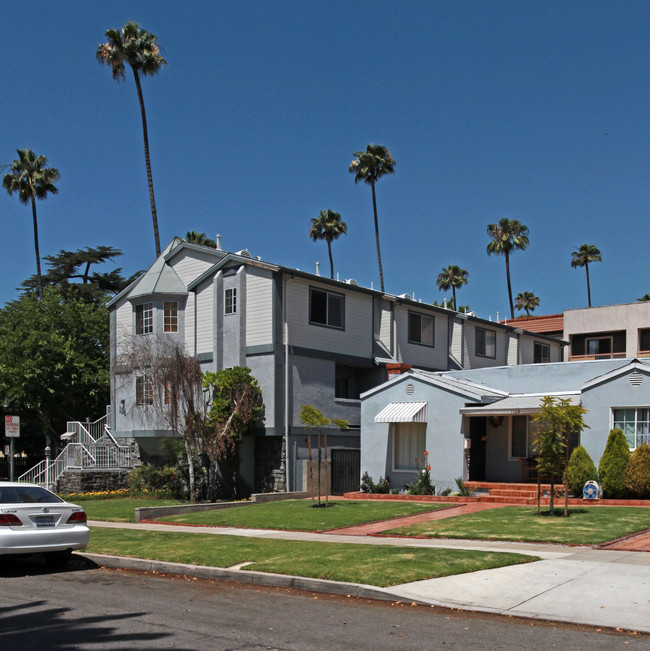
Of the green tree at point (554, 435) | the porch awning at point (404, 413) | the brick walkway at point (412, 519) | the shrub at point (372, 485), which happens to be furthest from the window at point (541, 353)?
the green tree at point (554, 435)

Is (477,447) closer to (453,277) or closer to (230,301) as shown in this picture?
(230,301)

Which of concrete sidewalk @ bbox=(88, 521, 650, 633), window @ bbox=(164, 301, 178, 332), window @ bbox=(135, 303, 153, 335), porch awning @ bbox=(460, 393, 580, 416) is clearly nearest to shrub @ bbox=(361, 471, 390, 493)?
porch awning @ bbox=(460, 393, 580, 416)

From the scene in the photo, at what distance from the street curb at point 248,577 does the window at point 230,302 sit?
49.8ft

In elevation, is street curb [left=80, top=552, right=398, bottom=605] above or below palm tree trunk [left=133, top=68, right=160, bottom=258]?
below

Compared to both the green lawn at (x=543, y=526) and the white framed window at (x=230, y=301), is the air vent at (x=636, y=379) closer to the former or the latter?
the green lawn at (x=543, y=526)

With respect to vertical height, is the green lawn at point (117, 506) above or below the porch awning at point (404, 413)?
below

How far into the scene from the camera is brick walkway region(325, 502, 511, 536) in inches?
675

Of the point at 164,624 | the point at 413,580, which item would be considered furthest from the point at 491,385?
the point at 164,624

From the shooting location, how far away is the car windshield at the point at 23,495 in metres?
12.7

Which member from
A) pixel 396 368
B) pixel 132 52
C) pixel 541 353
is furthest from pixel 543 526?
pixel 132 52

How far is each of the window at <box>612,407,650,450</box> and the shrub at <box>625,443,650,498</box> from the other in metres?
0.94

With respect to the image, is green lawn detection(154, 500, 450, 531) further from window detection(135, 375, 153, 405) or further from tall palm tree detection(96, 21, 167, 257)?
tall palm tree detection(96, 21, 167, 257)

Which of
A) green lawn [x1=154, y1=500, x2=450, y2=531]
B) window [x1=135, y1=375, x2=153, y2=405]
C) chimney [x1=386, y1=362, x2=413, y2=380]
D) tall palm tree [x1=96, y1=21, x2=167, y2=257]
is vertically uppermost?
tall palm tree [x1=96, y1=21, x2=167, y2=257]

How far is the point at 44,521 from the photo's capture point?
12445 millimetres
